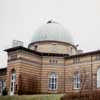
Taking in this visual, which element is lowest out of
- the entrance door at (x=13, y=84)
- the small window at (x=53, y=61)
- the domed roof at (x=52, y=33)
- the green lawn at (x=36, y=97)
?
the green lawn at (x=36, y=97)

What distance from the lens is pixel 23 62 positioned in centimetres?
2891

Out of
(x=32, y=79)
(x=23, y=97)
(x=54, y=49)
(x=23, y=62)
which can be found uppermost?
(x=54, y=49)

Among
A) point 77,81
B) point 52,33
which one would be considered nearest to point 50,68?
point 77,81

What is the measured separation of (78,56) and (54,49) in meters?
5.26

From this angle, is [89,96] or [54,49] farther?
[54,49]

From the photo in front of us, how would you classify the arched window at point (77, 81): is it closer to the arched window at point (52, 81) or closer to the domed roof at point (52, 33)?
the arched window at point (52, 81)

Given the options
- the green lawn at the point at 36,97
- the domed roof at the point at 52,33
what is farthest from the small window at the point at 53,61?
the green lawn at the point at 36,97

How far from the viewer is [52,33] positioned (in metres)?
35.5

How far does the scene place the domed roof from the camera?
35125mm

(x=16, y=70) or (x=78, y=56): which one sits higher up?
(x=78, y=56)

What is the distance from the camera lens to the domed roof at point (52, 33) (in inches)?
1383

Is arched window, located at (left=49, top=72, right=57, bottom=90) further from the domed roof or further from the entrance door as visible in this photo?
the domed roof

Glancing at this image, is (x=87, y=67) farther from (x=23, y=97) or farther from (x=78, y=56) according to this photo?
(x=23, y=97)

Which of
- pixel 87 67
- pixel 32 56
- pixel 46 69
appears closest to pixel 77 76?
pixel 87 67
